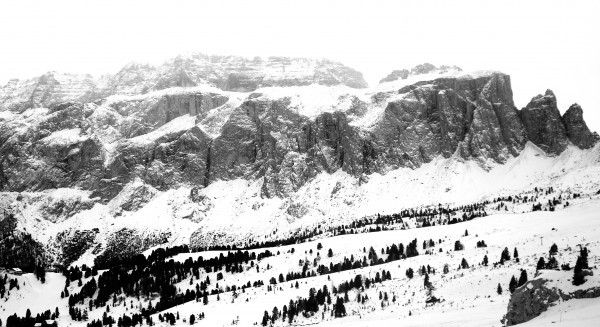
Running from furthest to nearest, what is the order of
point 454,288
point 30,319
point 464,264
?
point 30,319 < point 464,264 < point 454,288

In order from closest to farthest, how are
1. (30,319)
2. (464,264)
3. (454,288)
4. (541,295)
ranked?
1. (541,295)
2. (454,288)
3. (464,264)
4. (30,319)

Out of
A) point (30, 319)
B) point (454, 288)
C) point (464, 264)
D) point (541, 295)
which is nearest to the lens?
point (541, 295)

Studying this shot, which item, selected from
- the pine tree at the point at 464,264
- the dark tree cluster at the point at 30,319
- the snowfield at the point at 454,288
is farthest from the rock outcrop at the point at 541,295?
the dark tree cluster at the point at 30,319

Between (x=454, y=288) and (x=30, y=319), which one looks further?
(x=30, y=319)

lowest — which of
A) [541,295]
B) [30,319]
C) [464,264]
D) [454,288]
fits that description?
[30,319]

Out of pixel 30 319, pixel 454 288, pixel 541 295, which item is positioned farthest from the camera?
pixel 30 319

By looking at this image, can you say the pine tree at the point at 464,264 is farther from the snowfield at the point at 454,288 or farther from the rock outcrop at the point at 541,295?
the rock outcrop at the point at 541,295

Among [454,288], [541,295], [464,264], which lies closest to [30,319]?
[464,264]

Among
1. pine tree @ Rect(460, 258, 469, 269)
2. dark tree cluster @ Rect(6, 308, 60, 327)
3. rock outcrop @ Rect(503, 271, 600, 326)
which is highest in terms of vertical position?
rock outcrop @ Rect(503, 271, 600, 326)

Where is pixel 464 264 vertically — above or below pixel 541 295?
below

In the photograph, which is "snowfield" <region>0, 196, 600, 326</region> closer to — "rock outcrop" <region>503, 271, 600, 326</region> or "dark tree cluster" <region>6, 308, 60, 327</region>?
"rock outcrop" <region>503, 271, 600, 326</region>

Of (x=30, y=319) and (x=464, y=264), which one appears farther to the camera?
(x=30, y=319)

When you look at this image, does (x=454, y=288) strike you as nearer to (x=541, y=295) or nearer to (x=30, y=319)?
(x=541, y=295)

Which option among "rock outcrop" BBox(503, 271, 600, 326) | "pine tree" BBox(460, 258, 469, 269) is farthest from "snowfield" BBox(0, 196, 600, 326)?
"pine tree" BBox(460, 258, 469, 269)
